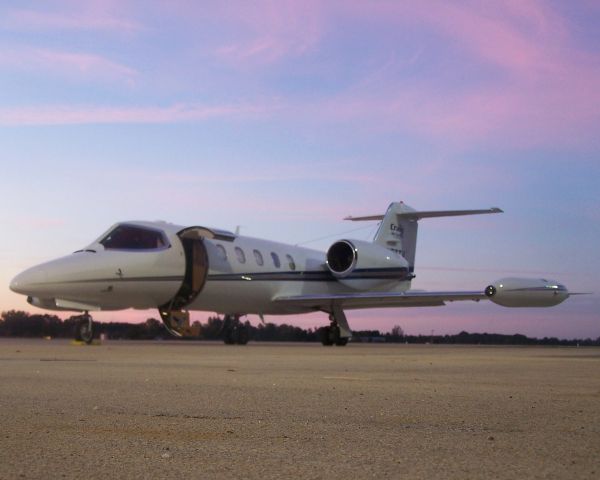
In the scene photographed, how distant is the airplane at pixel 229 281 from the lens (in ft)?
69.6

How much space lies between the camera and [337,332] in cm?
2816

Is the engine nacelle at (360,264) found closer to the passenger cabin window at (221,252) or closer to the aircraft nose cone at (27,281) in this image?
the passenger cabin window at (221,252)

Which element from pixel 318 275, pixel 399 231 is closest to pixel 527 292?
pixel 318 275

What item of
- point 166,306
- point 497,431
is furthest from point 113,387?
point 166,306

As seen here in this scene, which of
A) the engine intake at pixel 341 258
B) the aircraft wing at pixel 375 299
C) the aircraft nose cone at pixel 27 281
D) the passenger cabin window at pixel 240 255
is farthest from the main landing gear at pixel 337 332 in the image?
the aircraft nose cone at pixel 27 281

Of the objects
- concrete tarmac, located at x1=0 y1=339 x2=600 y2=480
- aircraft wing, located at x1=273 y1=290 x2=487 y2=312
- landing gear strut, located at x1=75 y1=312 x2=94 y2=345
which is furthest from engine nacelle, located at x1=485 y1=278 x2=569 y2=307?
concrete tarmac, located at x1=0 y1=339 x2=600 y2=480

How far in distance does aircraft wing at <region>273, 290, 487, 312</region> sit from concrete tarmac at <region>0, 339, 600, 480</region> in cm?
1542

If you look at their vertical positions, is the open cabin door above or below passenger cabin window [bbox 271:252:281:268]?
below

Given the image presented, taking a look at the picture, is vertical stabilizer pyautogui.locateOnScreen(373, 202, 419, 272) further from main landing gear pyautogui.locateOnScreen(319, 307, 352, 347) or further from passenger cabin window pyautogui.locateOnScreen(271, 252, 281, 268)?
passenger cabin window pyautogui.locateOnScreen(271, 252, 281, 268)

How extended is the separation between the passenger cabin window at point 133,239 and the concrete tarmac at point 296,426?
13139 millimetres

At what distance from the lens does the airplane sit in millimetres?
21203

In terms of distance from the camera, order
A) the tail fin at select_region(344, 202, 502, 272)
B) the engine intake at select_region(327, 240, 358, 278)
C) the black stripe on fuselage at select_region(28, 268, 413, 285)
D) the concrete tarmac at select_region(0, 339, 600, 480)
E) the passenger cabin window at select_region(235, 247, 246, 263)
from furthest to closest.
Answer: the tail fin at select_region(344, 202, 502, 272), the engine intake at select_region(327, 240, 358, 278), the passenger cabin window at select_region(235, 247, 246, 263), the black stripe on fuselage at select_region(28, 268, 413, 285), the concrete tarmac at select_region(0, 339, 600, 480)

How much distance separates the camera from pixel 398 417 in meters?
5.57

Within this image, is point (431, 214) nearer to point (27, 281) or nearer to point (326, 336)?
point (326, 336)
